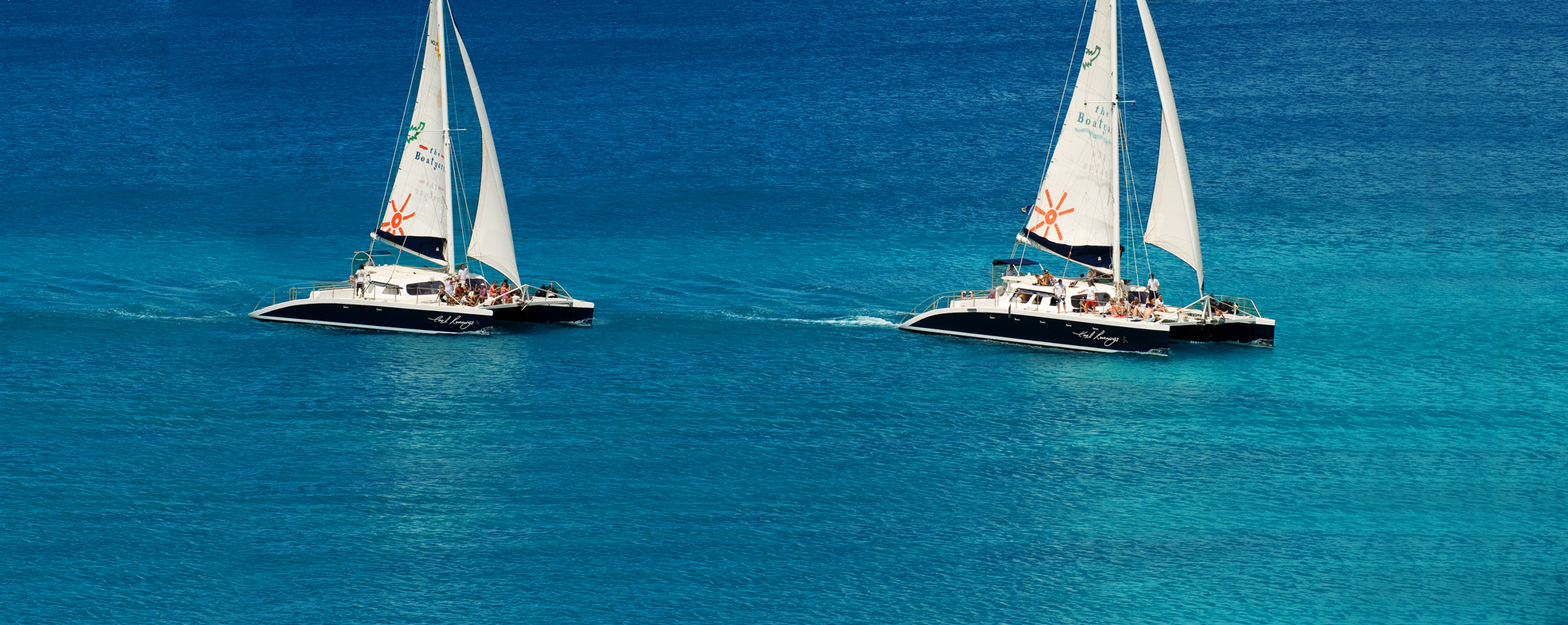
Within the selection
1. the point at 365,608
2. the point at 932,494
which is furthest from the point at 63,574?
the point at 932,494

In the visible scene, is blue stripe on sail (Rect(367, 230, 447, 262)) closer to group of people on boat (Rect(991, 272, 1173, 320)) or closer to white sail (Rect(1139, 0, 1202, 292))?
group of people on boat (Rect(991, 272, 1173, 320))

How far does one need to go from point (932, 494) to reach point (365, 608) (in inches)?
1071

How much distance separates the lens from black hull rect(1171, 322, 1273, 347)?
110 meters

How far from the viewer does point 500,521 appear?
275 feet

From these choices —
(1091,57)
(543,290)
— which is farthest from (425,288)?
(1091,57)

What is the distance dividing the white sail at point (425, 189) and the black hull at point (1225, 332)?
44.8 m

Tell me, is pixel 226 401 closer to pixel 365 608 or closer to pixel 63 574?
pixel 63 574

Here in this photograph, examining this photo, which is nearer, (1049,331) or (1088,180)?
(1049,331)

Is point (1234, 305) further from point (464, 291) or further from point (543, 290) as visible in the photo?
point (464, 291)

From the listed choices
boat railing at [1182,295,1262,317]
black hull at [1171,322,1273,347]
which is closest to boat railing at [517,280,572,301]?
black hull at [1171,322,1273,347]

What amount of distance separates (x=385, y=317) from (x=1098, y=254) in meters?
43.4

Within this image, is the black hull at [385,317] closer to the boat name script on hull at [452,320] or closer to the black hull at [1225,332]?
the boat name script on hull at [452,320]

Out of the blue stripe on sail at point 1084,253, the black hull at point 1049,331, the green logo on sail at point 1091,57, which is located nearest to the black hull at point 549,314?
the black hull at point 1049,331

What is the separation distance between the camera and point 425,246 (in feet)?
381
